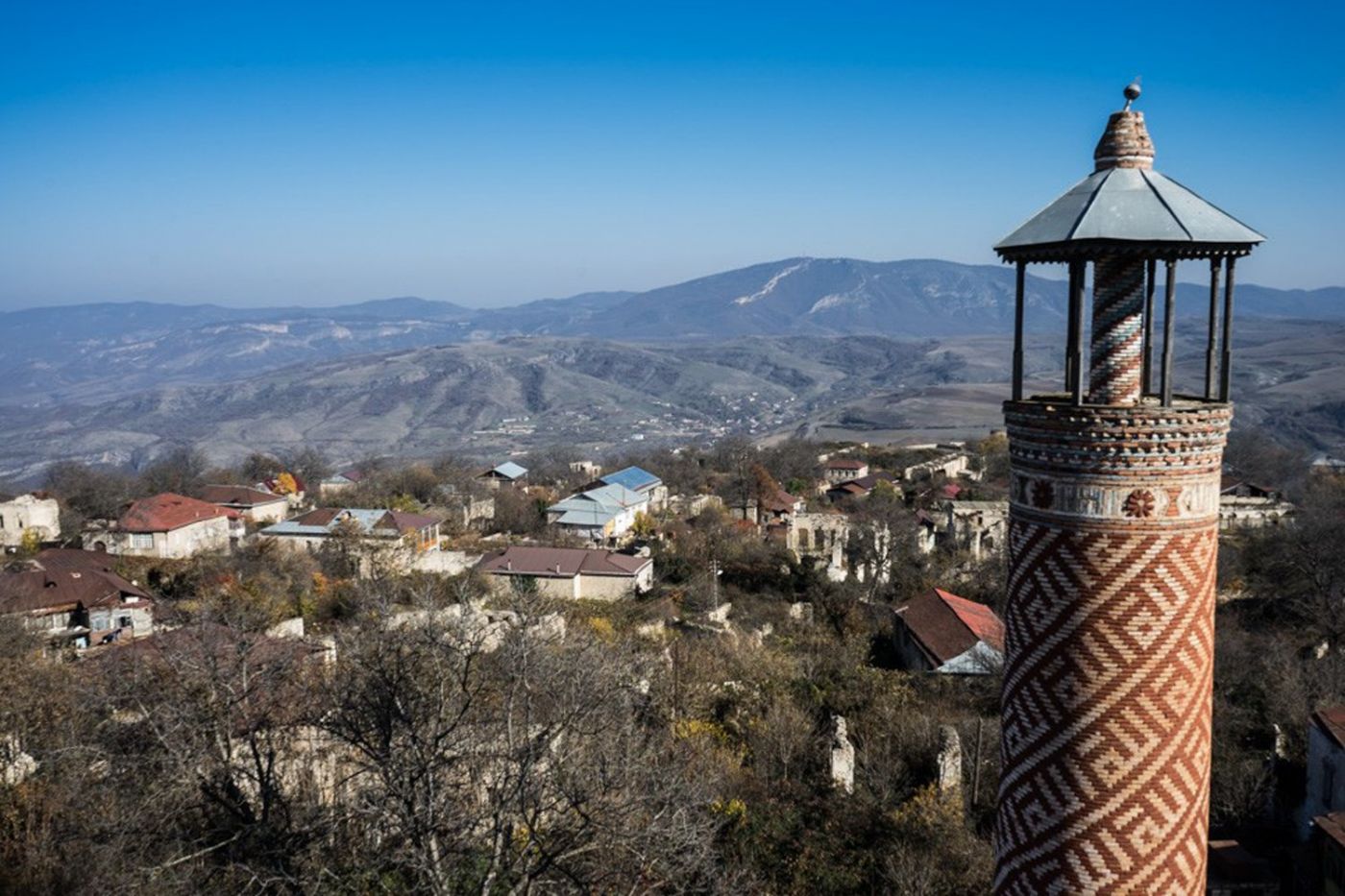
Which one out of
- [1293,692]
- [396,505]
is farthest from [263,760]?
[396,505]

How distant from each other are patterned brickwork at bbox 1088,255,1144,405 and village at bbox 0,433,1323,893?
9636 mm

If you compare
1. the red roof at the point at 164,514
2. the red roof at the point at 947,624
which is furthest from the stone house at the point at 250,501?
the red roof at the point at 947,624

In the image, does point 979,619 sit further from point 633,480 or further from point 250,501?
point 250,501

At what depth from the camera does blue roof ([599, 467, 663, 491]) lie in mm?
50844

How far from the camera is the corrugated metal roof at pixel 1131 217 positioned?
6.36m

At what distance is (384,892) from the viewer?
11633 mm

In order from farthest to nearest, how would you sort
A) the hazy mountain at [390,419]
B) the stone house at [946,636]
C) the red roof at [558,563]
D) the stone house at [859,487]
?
the hazy mountain at [390,419], the stone house at [859,487], the red roof at [558,563], the stone house at [946,636]

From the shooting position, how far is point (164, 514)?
36.5m

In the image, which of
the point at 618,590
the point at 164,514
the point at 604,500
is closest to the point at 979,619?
the point at 618,590

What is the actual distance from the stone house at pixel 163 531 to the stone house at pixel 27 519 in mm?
3171

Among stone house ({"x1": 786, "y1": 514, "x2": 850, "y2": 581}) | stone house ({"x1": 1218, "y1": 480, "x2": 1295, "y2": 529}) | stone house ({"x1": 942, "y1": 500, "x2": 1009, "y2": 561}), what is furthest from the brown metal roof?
stone house ({"x1": 1218, "y1": 480, "x2": 1295, "y2": 529})

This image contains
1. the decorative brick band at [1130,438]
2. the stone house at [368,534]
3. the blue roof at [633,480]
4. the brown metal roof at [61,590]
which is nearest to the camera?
the decorative brick band at [1130,438]

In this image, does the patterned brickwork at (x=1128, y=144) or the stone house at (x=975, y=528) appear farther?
the stone house at (x=975, y=528)

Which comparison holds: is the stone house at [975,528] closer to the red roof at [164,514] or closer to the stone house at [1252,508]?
the stone house at [1252,508]
